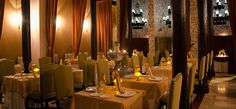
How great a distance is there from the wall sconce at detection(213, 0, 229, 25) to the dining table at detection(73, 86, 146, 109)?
882 cm

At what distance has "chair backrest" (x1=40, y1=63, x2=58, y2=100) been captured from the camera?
14.3 ft

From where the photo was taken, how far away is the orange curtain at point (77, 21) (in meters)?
9.79

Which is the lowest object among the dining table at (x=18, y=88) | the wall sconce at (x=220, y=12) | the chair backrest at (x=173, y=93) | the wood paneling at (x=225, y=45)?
the dining table at (x=18, y=88)

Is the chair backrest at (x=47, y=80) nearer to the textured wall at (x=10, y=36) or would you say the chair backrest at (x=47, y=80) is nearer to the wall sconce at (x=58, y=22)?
the textured wall at (x=10, y=36)

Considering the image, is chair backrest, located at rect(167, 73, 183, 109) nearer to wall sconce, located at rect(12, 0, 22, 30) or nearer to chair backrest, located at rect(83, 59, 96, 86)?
chair backrest, located at rect(83, 59, 96, 86)

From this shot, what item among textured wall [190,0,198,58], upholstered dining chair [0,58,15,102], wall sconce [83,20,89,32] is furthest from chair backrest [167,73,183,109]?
textured wall [190,0,198,58]

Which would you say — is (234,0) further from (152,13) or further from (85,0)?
(85,0)

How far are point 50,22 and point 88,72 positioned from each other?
383 centimetres

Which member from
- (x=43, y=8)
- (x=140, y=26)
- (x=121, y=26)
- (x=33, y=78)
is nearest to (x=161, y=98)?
(x=33, y=78)

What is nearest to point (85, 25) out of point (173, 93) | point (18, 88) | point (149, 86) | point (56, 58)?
point (56, 58)

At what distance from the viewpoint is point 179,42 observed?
4340mm

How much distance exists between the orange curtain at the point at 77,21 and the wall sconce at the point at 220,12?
590 cm

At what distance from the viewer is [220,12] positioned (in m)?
11.0

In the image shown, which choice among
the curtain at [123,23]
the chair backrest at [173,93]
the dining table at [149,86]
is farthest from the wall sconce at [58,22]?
the chair backrest at [173,93]
